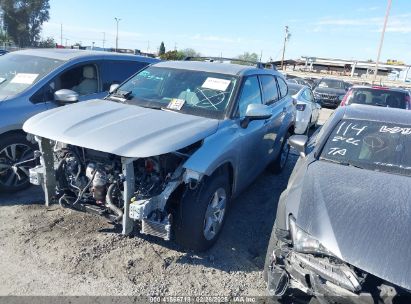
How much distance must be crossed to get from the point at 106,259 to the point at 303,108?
6943 millimetres

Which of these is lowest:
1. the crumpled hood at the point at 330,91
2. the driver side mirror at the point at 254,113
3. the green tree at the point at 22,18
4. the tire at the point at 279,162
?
the tire at the point at 279,162

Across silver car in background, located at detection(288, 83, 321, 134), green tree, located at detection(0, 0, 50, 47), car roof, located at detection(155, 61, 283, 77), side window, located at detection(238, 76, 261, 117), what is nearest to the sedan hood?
silver car in background, located at detection(288, 83, 321, 134)

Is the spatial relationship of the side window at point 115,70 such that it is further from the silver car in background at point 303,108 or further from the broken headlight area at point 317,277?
the broken headlight area at point 317,277

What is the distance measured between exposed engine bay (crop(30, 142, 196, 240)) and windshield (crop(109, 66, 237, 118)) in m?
0.80

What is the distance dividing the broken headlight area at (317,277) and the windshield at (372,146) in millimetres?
1247

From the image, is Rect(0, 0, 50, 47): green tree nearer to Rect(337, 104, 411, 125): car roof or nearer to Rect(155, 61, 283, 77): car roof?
Rect(155, 61, 283, 77): car roof

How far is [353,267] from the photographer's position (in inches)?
91.6

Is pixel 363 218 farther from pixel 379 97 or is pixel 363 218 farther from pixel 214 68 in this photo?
pixel 379 97

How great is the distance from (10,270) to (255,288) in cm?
222

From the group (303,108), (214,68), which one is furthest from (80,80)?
(303,108)

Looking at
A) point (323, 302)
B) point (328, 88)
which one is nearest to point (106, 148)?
point (323, 302)

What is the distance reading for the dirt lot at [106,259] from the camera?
3.18 meters

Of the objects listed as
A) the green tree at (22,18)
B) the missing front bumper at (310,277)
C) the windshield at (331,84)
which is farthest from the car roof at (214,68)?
the green tree at (22,18)

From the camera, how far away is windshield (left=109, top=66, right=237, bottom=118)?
420cm
